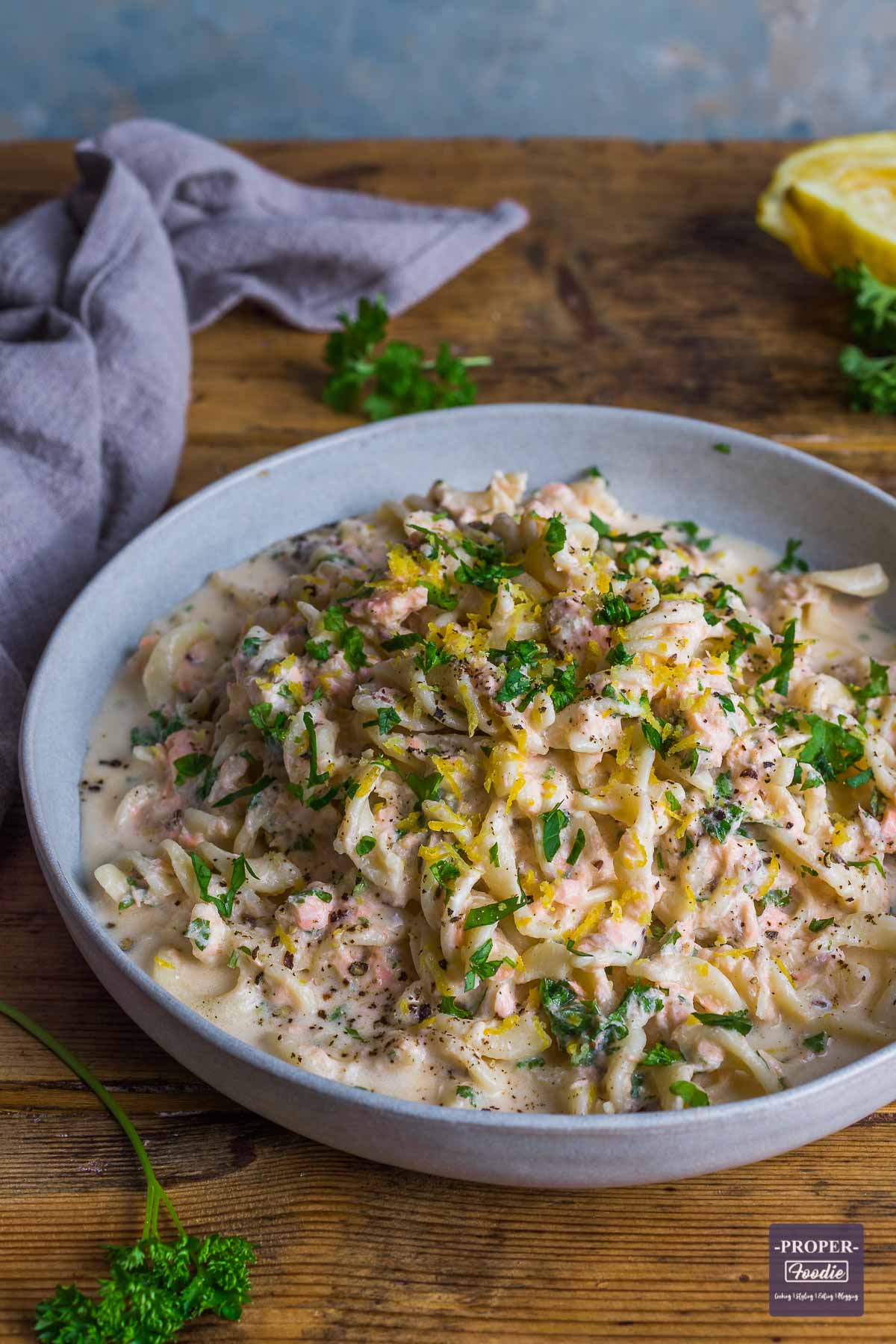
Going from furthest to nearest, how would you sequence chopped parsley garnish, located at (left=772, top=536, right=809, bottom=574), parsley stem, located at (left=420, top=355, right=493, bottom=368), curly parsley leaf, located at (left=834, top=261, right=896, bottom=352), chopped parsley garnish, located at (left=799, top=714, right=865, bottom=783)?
parsley stem, located at (left=420, top=355, right=493, bottom=368), curly parsley leaf, located at (left=834, top=261, right=896, bottom=352), chopped parsley garnish, located at (left=772, top=536, right=809, bottom=574), chopped parsley garnish, located at (left=799, top=714, right=865, bottom=783)

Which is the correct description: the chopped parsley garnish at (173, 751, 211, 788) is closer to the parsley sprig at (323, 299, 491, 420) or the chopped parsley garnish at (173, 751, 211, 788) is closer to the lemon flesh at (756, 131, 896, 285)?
the parsley sprig at (323, 299, 491, 420)

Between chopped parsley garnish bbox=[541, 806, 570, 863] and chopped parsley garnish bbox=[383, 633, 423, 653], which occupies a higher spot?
chopped parsley garnish bbox=[383, 633, 423, 653]

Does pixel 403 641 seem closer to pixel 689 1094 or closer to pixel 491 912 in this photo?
pixel 491 912

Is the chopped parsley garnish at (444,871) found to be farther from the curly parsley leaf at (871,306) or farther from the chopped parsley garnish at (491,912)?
the curly parsley leaf at (871,306)

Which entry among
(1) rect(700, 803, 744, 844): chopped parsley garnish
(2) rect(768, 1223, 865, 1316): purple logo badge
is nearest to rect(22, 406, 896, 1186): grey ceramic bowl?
(2) rect(768, 1223, 865, 1316): purple logo badge

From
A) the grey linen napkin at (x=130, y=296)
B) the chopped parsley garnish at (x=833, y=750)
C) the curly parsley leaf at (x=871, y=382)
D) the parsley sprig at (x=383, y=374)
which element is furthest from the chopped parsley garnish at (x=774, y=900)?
the curly parsley leaf at (x=871, y=382)

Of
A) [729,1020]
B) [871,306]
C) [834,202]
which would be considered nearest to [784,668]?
[729,1020]
